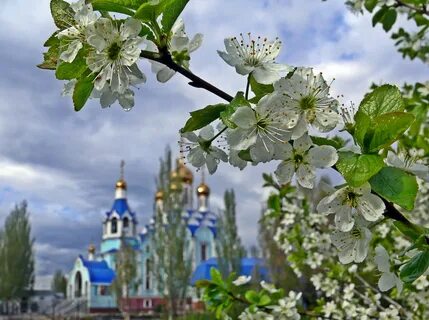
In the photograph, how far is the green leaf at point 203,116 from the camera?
2.50ft

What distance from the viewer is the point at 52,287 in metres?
35.3

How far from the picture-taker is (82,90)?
778mm

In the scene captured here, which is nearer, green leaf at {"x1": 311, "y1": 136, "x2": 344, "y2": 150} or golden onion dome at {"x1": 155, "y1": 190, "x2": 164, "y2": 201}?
green leaf at {"x1": 311, "y1": 136, "x2": 344, "y2": 150}

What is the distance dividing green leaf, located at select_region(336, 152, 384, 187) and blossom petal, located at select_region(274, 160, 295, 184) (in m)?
0.08

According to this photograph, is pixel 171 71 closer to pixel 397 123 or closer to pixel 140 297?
pixel 397 123

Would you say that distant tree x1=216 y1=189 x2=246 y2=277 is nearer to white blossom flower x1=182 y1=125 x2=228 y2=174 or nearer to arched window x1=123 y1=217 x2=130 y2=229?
arched window x1=123 y1=217 x2=130 y2=229

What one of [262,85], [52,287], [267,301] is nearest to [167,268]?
[267,301]

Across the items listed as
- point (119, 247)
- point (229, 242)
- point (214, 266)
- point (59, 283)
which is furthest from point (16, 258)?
point (59, 283)

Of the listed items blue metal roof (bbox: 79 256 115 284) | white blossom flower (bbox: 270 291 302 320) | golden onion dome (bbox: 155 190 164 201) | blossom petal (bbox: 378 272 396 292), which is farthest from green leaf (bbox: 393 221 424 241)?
blue metal roof (bbox: 79 256 115 284)

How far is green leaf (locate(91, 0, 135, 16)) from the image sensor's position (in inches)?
28.7

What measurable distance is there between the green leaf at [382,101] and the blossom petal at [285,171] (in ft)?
0.42

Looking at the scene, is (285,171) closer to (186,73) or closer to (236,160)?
(236,160)

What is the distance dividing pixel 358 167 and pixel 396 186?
57 millimetres

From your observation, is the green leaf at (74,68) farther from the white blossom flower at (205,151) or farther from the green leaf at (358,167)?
the green leaf at (358,167)
